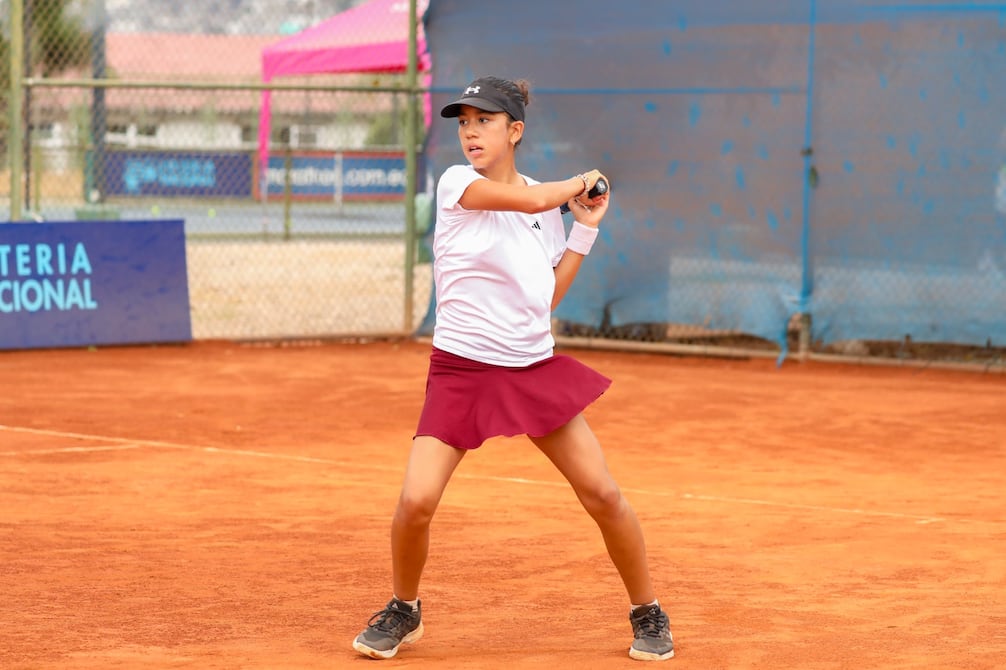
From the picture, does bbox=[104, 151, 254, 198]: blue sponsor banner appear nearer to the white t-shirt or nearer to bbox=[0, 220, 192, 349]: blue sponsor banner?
bbox=[0, 220, 192, 349]: blue sponsor banner

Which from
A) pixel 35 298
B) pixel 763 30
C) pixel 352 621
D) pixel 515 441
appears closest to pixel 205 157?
pixel 35 298

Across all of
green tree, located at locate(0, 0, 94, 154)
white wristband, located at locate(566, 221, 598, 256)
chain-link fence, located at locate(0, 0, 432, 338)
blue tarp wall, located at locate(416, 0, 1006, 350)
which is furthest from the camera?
green tree, located at locate(0, 0, 94, 154)

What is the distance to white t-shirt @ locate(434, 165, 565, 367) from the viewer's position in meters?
5.10

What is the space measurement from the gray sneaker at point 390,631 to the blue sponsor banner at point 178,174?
16888 millimetres

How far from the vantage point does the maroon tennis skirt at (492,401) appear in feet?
16.6

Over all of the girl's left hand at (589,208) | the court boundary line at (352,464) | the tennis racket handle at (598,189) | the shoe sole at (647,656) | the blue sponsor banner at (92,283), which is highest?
the tennis racket handle at (598,189)

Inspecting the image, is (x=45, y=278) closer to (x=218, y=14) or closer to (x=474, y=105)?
(x=474, y=105)

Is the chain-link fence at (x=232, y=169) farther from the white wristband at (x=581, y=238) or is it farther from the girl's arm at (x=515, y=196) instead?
the girl's arm at (x=515, y=196)

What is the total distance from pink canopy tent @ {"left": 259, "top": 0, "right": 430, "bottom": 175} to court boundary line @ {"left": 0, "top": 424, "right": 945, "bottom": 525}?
13160mm

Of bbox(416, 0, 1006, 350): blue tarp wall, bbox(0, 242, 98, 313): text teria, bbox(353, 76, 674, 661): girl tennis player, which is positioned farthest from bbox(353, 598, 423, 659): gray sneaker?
bbox(0, 242, 98, 313): text teria

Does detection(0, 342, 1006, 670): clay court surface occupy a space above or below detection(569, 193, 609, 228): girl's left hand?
below

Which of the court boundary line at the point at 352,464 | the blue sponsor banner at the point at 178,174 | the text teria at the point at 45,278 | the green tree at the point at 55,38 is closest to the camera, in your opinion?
the court boundary line at the point at 352,464

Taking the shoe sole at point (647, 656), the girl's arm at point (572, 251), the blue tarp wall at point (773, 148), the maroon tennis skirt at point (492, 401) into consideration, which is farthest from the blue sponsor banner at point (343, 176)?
the shoe sole at point (647, 656)

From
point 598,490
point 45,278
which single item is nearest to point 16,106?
point 45,278
